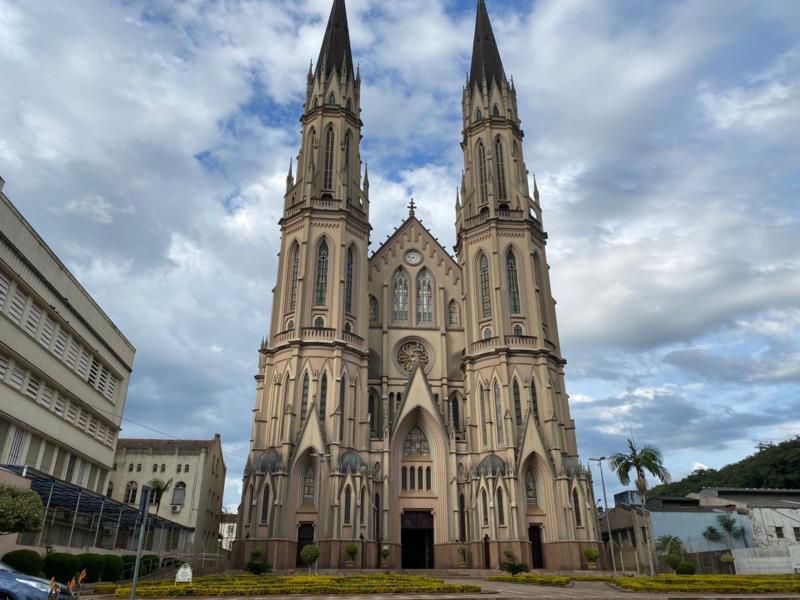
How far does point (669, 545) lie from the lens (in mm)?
42344

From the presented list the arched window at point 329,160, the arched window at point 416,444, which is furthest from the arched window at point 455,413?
the arched window at point 329,160

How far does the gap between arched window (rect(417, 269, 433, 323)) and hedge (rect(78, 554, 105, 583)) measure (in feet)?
106

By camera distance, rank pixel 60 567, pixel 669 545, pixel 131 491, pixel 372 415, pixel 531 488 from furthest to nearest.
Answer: pixel 131 491, pixel 372 415, pixel 531 488, pixel 669 545, pixel 60 567

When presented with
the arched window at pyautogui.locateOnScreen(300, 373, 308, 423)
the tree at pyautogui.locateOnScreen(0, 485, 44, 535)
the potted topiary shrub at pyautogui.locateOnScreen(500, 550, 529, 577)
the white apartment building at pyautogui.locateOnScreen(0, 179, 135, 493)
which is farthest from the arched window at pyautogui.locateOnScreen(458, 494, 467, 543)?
the tree at pyautogui.locateOnScreen(0, 485, 44, 535)

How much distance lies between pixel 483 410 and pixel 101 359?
26.4 metres

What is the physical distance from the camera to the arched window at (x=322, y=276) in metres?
49.3

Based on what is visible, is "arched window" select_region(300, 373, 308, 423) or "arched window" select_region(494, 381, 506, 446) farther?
"arched window" select_region(494, 381, 506, 446)

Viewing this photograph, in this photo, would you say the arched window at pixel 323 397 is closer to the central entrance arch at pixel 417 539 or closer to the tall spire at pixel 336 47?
the central entrance arch at pixel 417 539

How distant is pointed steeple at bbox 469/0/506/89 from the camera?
61.8 m

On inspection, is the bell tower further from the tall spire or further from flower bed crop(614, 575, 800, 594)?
flower bed crop(614, 575, 800, 594)

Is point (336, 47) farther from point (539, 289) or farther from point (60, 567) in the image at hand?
point (60, 567)

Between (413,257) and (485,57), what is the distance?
75.7 feet

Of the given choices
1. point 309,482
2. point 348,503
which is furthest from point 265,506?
point 348,503

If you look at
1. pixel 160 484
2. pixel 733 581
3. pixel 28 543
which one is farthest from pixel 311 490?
pixel 733 581
